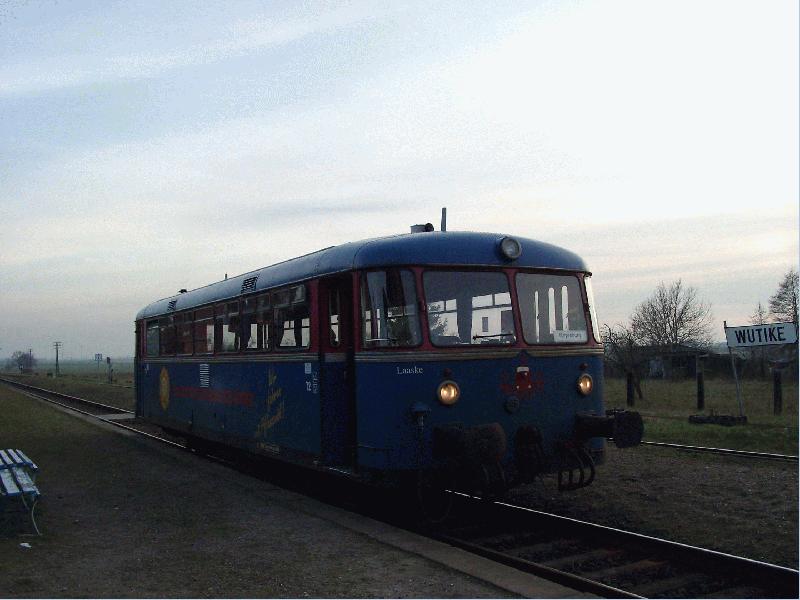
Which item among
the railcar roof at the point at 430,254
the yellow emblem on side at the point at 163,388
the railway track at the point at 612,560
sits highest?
the railcar roof at the point at 430,254

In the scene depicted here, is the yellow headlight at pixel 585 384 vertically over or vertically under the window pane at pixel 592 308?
under

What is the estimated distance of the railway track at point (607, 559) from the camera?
20.8 ft

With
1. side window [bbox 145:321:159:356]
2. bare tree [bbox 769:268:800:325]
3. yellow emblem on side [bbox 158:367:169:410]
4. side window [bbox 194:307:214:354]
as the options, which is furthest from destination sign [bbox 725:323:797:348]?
bare tree [bbox 769:268:800:325]

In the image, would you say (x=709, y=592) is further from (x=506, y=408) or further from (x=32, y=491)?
(x=32, y=491)

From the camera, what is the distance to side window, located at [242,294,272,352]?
432 inches

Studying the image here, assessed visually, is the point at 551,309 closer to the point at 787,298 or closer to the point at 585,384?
the point at 585,384

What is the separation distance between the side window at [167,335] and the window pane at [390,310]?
8.25 meters

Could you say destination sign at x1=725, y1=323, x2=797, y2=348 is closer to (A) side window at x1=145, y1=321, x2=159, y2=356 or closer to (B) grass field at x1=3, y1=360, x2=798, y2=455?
(B) grass field at x1=3, y1=360, x2=798, y2=455

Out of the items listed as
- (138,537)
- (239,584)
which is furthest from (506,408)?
(138,537)

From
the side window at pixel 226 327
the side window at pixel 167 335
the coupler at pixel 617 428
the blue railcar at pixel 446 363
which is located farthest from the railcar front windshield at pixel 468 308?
the side window at pixel 167 335

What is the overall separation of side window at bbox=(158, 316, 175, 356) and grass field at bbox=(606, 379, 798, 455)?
30.1ft

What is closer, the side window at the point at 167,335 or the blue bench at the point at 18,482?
the blue bench at the point at 18,482

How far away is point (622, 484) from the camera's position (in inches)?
418

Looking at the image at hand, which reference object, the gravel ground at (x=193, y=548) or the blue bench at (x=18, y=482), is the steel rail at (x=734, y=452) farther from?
the blue bench at (x=18, y=482)
